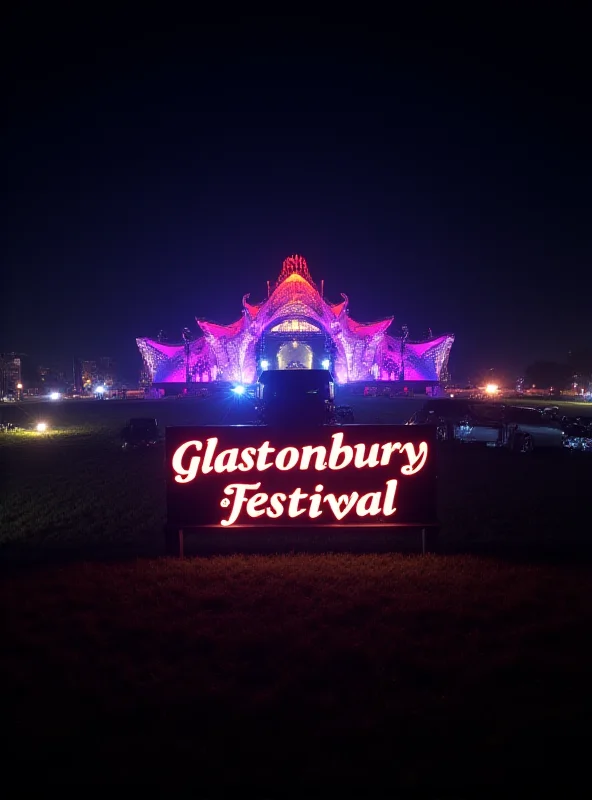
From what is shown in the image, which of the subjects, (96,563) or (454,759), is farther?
(96,563)

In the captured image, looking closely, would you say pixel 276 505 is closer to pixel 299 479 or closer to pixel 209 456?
pixel 299 479

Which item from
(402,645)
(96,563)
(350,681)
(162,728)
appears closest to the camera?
(162,728)

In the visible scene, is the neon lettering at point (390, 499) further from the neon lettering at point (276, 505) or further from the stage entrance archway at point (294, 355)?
the stage entrance archway at point (294, 355)

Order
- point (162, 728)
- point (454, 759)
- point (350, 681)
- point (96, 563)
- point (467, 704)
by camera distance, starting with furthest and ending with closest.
Answer: 1. point (96, 563)
2. point (350, 681)
3. point (467, 704)
4. point (162, 728)
5. point (454, 759)

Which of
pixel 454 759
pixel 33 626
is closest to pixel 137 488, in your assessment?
pixel 33 626

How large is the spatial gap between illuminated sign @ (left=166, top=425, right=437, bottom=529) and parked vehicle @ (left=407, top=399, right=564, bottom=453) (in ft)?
30.6

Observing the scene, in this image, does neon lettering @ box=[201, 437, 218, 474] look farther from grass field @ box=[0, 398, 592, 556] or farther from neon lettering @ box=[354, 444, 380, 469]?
neon lettering @ box=[354, 444, 380, 469]

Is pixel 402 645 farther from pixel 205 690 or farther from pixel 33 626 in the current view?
pixel 33 626

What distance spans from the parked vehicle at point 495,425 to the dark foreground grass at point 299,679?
1127 cm

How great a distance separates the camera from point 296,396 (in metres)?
19.3

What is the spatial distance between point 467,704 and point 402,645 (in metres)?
0.92

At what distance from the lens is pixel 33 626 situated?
5.36 m

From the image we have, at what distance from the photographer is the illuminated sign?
741 centimetres

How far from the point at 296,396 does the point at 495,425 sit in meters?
7.00
